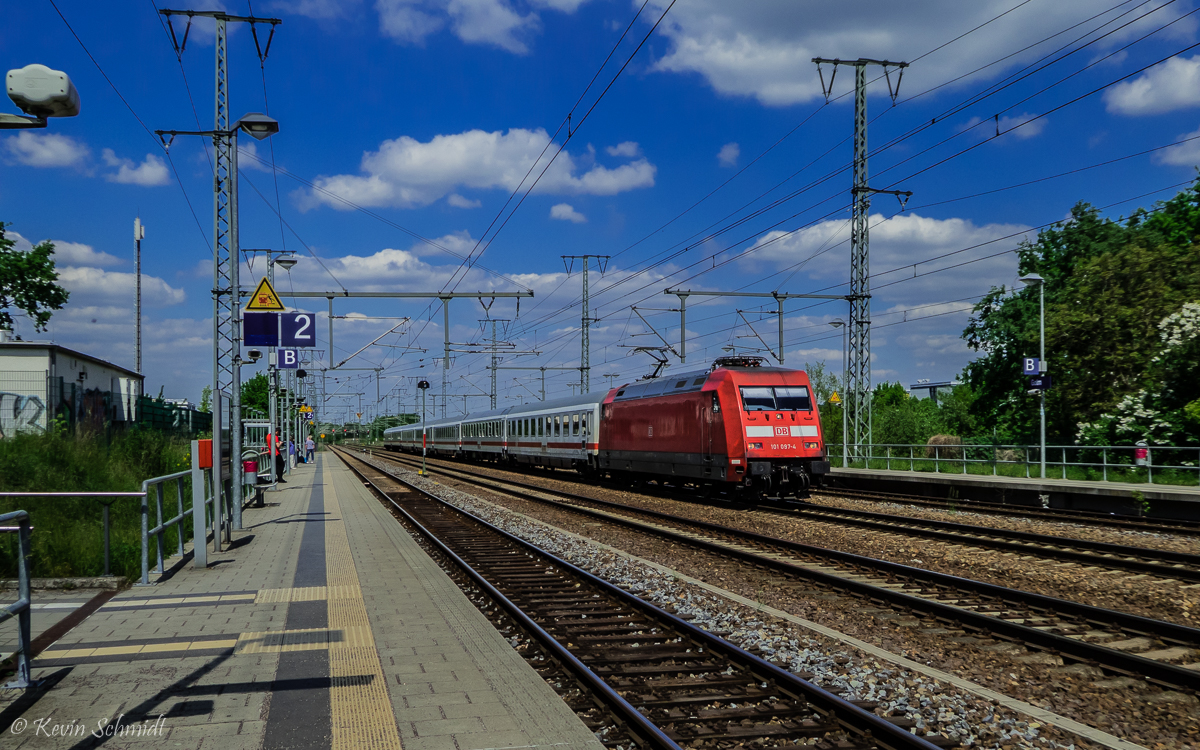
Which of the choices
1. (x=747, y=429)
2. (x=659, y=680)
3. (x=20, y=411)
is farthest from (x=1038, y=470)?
(x=20, y=411)

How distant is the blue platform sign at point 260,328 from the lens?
14.1m

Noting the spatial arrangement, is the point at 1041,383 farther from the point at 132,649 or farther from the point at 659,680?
the point at 132,649

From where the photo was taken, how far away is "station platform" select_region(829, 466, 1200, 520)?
1847 centimetres

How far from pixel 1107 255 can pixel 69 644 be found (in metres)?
31.4

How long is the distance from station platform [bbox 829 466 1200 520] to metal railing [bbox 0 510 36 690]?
63.5ft

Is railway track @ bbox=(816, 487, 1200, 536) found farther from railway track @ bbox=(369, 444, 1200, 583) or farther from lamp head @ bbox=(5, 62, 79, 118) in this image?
lamp head @ bbox=(5, 62, 79, 118)

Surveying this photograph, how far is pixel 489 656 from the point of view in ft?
22.6

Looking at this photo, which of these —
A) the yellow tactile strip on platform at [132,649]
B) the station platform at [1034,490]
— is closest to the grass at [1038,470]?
the station platform at [1034,490]

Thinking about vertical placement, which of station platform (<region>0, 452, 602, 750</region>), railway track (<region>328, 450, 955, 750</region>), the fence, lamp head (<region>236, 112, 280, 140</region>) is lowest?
railway track (<region>328, 450, 955, 750</region>)

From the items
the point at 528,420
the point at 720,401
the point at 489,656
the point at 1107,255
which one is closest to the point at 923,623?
the point at 489,656

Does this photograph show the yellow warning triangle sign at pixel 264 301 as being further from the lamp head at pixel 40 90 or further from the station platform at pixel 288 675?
the lamp head at pixel 40 90

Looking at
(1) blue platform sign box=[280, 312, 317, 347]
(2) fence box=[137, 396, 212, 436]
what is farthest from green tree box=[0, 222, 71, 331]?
(1) blue platform sign box=[280, 312, 317, 347]

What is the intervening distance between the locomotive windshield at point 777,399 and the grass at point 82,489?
39.0 feet

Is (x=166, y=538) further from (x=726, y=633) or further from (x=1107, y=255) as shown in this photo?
(x=1107, y=255)
